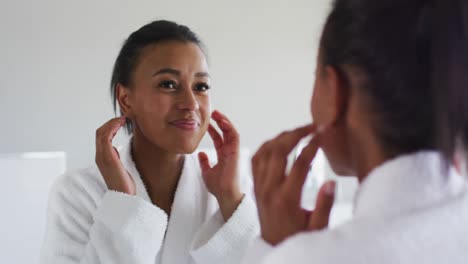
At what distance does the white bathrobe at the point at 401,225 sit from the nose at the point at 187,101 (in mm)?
481

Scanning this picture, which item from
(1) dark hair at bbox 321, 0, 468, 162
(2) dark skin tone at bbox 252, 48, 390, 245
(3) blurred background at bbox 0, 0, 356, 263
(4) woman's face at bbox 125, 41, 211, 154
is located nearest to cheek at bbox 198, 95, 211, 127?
(4) woman's face at bbox 125, 41, 211, 154

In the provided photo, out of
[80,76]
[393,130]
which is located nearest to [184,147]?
[393,130]

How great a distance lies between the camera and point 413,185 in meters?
0.44

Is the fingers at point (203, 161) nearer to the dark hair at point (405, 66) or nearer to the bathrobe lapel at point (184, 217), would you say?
the bathrobe lapel at point (184, 217)

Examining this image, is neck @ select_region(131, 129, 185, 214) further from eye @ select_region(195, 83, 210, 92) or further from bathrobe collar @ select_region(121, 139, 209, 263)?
eye @ select_region(195, 83, 210, 92)

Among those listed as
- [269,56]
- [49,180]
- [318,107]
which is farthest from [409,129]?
[269,56]

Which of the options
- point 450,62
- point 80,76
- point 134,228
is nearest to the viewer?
point 450,62

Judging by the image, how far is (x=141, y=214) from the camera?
2.81 ft

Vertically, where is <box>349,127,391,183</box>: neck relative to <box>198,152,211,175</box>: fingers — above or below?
above

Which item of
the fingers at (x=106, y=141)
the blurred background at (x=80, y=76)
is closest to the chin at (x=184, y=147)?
the fingers at (x=106, y=141)

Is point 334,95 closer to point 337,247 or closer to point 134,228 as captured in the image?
point 337,247

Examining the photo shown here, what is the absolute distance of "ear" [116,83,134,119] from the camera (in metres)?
0.98

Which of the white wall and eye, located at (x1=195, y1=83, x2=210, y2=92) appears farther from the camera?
the white wall

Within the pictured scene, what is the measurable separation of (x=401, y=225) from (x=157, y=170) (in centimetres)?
64
